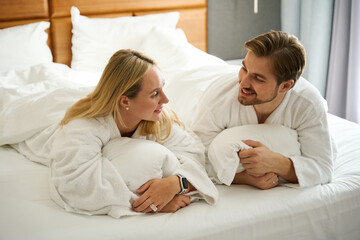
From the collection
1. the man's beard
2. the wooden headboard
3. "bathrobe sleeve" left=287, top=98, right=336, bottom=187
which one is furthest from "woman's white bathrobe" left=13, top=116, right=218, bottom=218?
the wooden headboard

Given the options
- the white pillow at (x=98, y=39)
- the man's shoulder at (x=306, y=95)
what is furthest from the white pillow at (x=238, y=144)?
the white pillow at (x=98, y=39)

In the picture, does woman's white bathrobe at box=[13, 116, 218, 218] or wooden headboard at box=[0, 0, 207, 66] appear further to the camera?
wooden headboard at box=[0, 0, 207, 66]

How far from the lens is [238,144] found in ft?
5.62

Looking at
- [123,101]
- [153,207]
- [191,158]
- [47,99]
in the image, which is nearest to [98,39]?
[47,99]

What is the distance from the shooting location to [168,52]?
9.84 ft

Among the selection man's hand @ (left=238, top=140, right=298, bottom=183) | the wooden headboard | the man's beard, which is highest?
the wooden headboard

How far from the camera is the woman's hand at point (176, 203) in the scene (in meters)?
1.58

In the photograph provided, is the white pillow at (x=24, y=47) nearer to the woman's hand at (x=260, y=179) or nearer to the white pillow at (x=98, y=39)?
the white pillow at (x=98, y=39)

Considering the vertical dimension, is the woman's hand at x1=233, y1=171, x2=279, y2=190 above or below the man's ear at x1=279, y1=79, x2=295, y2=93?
below

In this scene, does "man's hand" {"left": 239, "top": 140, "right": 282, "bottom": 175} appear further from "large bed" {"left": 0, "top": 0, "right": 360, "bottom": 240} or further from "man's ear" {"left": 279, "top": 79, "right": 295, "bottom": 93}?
"man's ear" {"left": 279, "top": 79, "right": 295, "bottom": 93}

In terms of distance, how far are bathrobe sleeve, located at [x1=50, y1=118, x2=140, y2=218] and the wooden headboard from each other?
5.67 ft

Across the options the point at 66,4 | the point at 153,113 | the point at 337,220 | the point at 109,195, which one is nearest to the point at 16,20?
the point at 66,4

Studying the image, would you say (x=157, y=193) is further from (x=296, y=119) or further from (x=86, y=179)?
(x=296, y=119)

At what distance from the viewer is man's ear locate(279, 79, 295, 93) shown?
1725 mm
